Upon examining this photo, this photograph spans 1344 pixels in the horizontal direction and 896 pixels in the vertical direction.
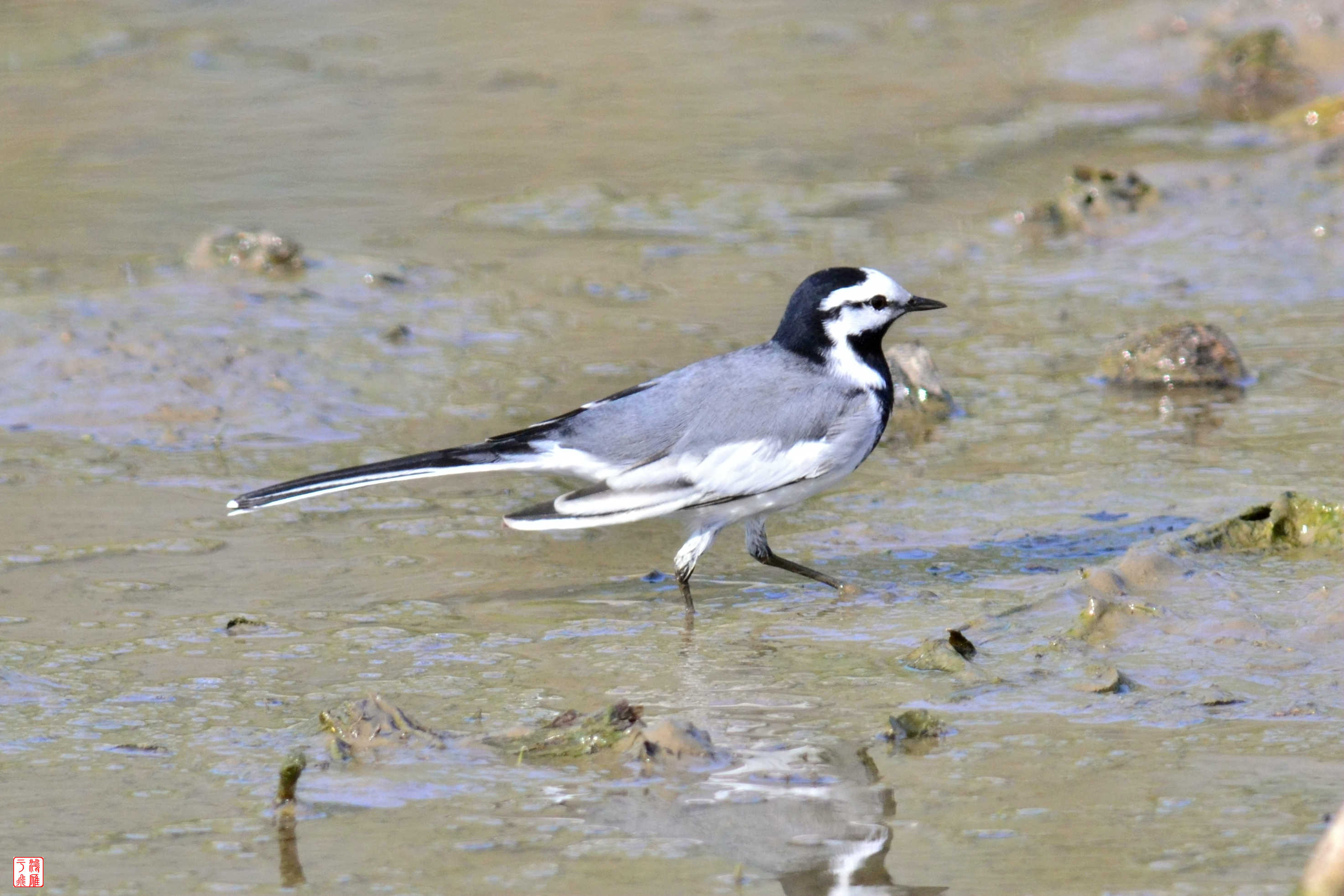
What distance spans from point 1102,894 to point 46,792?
235 centimetres

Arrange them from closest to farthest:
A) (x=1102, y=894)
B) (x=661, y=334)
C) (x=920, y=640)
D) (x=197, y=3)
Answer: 1. (x=1102, y=894)
2. (x=920, y=640)
3. (x=661, y=334)
4. (x=197, y=3)

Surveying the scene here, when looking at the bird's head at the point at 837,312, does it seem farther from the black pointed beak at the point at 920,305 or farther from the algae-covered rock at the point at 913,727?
the algae-covered rock at the point at 913,727

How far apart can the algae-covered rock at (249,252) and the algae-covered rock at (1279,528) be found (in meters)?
5.19

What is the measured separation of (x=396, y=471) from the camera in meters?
5.50

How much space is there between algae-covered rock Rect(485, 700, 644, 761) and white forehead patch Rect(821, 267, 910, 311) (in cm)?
213

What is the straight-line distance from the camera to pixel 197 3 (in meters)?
15.6

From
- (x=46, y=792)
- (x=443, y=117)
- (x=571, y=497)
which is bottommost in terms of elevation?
(x=46, y=792)

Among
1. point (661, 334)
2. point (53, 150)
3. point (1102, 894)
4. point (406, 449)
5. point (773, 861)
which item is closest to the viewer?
point (1102, 894)

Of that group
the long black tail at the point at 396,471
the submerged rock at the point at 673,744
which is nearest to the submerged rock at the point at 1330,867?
the submerged rock at the point at 673,744

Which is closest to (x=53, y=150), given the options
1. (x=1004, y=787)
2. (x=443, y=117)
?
(x=443, y=117)

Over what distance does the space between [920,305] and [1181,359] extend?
1.81 meters

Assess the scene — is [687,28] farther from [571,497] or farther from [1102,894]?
A: [1102,894]

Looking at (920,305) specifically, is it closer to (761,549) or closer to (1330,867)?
(761,549)

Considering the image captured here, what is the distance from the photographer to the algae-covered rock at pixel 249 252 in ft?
29.5
